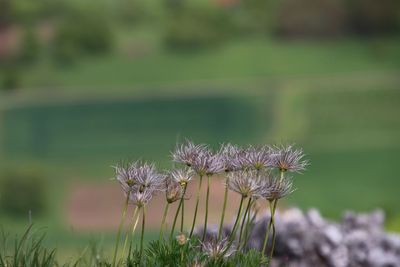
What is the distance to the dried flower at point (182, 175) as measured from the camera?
275cm

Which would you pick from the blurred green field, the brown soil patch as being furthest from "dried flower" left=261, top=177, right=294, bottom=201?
the blurred green field

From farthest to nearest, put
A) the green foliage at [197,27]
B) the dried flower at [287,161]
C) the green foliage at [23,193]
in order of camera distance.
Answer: the green foliage at [197,27], the green foliage at [23,193], the dried flower at [287,161]

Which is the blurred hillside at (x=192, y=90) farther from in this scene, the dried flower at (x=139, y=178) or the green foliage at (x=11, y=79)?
the dried flower at (x=139, y=178)

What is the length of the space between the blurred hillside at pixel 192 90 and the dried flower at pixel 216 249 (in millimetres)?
6662

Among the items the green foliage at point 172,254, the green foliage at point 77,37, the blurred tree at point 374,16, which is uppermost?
the blurred tree at point 374,16

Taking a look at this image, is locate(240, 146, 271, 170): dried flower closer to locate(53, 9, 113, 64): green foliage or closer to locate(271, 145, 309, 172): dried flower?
locate(271, 145, 309, 172): dried flower

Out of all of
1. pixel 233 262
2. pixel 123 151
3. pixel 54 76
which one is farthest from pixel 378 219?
pixel 54 76

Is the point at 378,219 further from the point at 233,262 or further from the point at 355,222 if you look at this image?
the point at 233,262

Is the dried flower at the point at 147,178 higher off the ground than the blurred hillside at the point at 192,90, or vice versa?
the blurred hillside at the point at 192,90

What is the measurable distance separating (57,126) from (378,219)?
16.6 feet

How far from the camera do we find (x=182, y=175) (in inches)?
109

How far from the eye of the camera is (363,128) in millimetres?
10031

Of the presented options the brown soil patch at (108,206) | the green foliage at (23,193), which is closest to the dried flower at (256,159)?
the brown soil patch at (108,206)

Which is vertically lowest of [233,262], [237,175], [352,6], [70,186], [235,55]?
[233,262]
